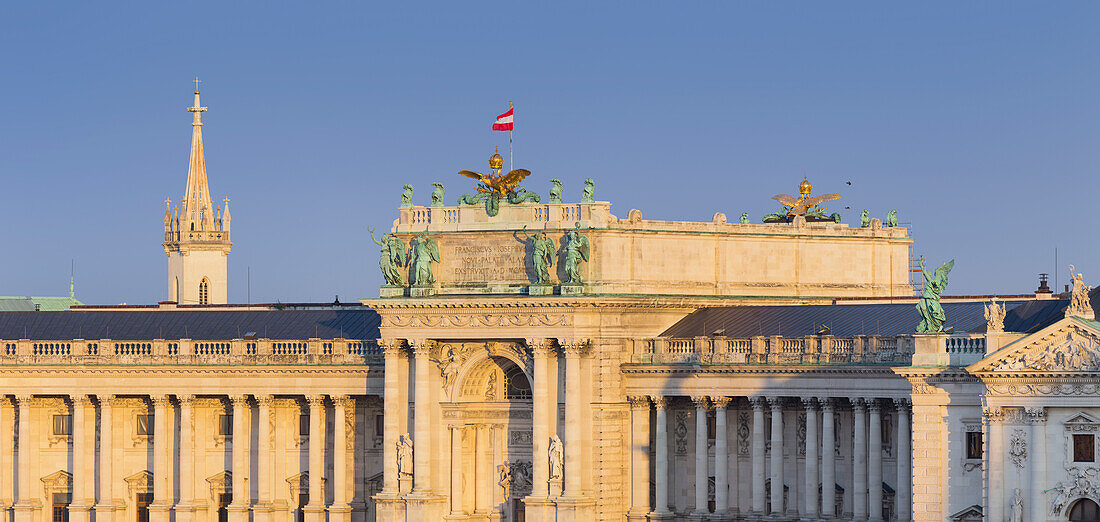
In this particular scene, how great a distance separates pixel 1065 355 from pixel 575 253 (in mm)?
36613

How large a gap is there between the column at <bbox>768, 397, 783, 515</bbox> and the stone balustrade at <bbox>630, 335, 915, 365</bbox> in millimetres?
2714

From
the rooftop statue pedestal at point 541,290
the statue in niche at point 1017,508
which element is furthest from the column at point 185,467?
the statue in niche at point 1017,508

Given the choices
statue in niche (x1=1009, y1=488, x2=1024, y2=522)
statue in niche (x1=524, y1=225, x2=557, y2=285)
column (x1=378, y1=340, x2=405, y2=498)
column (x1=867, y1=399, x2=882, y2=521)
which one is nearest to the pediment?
statue in niche (x1=1009, y1=488, x2=1024, y2=522)

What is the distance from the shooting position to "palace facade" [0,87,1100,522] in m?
152

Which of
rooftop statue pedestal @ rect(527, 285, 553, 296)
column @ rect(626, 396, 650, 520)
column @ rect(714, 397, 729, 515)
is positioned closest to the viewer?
column @ rect(714, 397, 729, 515)

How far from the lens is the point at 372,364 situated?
170 m

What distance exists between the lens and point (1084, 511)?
131000mm

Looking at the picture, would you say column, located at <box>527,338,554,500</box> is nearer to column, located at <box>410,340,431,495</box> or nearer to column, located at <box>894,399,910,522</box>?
column, located at <box>410,340,431,495</box>

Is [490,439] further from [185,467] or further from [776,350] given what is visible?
[185,467]

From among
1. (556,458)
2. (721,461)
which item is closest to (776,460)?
(721,461)

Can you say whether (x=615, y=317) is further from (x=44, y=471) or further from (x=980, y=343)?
(x=44, y=471)

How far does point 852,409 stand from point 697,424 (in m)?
10.1

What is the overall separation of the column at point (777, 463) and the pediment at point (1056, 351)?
25.9m

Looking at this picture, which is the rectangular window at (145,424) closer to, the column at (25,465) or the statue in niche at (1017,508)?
the column at (25,465)
